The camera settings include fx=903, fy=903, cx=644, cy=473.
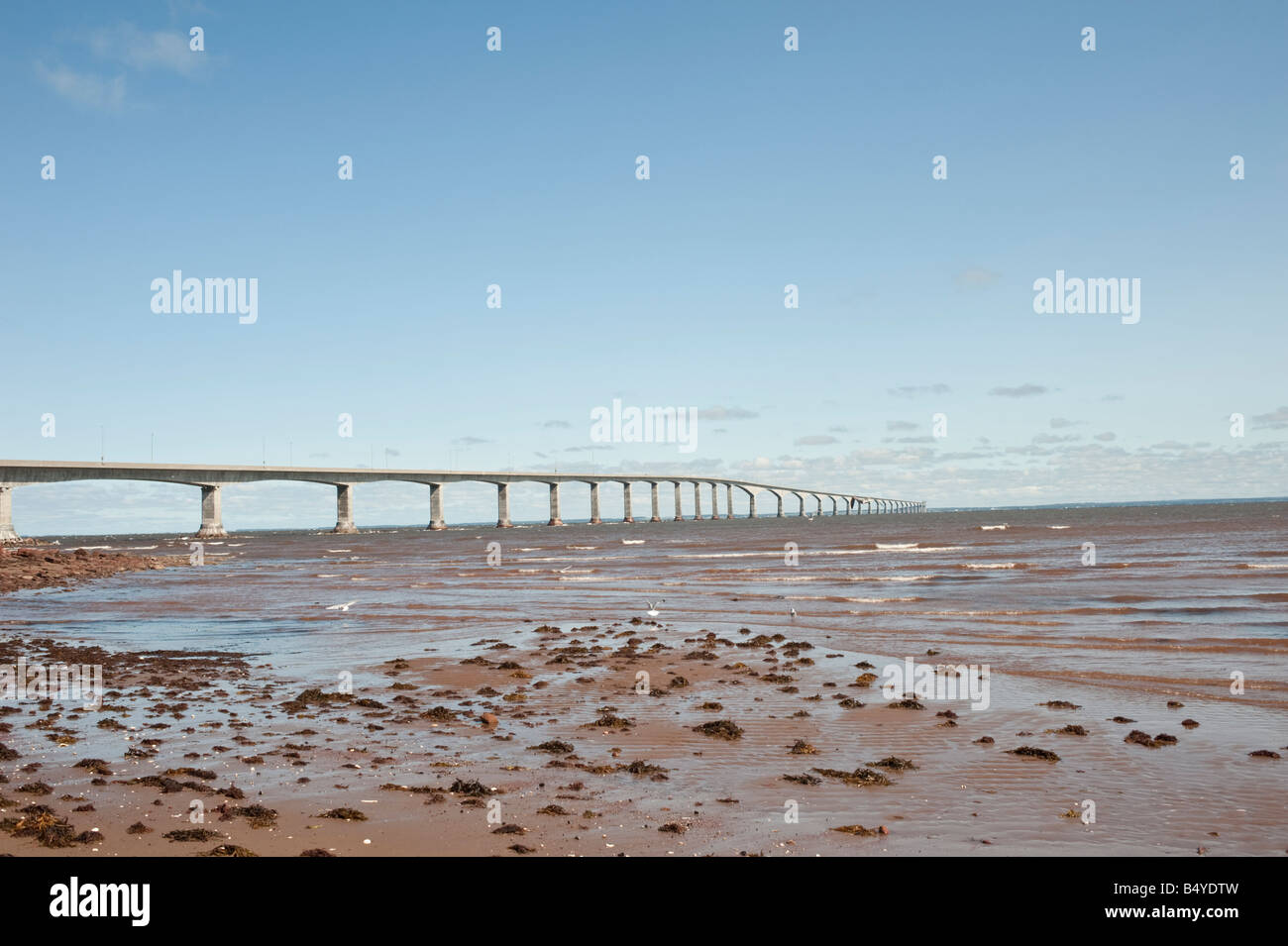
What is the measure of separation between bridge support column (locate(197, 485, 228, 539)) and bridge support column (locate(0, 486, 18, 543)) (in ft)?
90.0

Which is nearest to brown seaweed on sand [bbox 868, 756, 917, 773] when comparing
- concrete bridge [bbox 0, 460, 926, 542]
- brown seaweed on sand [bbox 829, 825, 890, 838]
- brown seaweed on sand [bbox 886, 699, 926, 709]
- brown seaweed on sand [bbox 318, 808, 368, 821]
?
brown seaweed on sand [bbox 829, 825, 890, 838]

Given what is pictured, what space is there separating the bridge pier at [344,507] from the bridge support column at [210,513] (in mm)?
17253

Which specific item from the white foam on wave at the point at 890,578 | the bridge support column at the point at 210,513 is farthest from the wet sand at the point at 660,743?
the bridge support column at the point at 210,513

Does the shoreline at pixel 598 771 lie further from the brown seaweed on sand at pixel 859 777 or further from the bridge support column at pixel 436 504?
the bridge support column at pixel 436 504

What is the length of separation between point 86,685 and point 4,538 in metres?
91.7

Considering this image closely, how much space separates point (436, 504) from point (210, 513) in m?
39.8

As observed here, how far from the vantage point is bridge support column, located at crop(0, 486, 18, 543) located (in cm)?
9156

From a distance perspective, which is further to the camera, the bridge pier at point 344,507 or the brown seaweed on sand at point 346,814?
the bridge pier at point 344,507

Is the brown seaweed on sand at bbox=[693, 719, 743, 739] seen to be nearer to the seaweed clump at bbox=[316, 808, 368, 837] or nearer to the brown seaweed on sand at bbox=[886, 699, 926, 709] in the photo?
the brown seaweed on sand at bbox=[886, 699, 926, 709]

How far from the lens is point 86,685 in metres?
16.5

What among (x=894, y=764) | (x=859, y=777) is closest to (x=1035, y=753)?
(x=894, y=764)

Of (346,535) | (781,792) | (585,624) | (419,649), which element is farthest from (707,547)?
(346,535)

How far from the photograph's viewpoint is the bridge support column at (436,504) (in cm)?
→ 15475
